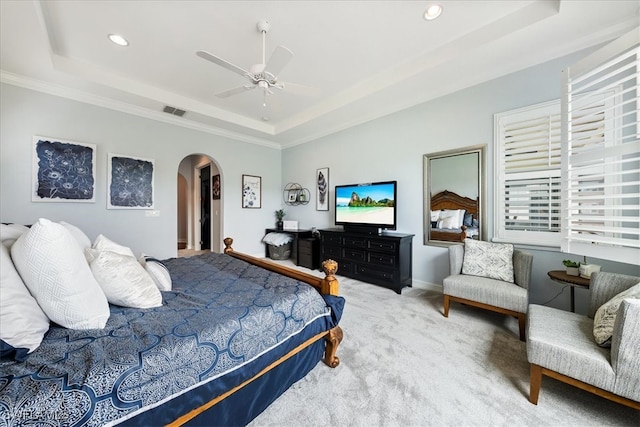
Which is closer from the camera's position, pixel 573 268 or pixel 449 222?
pixel 573 268

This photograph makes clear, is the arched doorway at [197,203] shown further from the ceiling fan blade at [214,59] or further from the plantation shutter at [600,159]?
the plantation shutter at [600,159]

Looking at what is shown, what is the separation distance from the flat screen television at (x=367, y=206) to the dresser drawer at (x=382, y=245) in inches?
8.7

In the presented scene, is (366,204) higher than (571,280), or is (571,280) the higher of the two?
(366,204)

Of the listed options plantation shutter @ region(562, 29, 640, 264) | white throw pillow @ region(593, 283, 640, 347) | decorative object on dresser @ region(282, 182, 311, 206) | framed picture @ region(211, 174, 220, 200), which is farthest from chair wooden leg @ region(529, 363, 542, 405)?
framed picture @ region(211, 174, 220, 200)

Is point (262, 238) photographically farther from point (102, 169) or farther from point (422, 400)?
point (422, 400)

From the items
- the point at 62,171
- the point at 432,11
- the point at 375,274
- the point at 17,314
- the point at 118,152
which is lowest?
the point at 375,274

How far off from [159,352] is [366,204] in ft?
11.1

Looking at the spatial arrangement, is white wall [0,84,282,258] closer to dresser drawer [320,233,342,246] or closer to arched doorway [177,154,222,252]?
arched doorway [177,154,222,252]

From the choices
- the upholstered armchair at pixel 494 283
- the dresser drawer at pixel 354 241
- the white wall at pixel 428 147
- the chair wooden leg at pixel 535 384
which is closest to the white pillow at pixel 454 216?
the white wall at pixel 428 147

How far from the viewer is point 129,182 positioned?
12.5 feet

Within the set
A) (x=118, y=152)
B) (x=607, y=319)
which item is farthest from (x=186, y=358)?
(x=118, y=152)

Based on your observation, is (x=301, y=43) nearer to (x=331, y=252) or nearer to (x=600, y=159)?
(x=600, y=159)

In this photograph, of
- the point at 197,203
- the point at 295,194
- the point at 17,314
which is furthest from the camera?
the point at 197,203

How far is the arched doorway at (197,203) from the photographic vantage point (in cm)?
585
